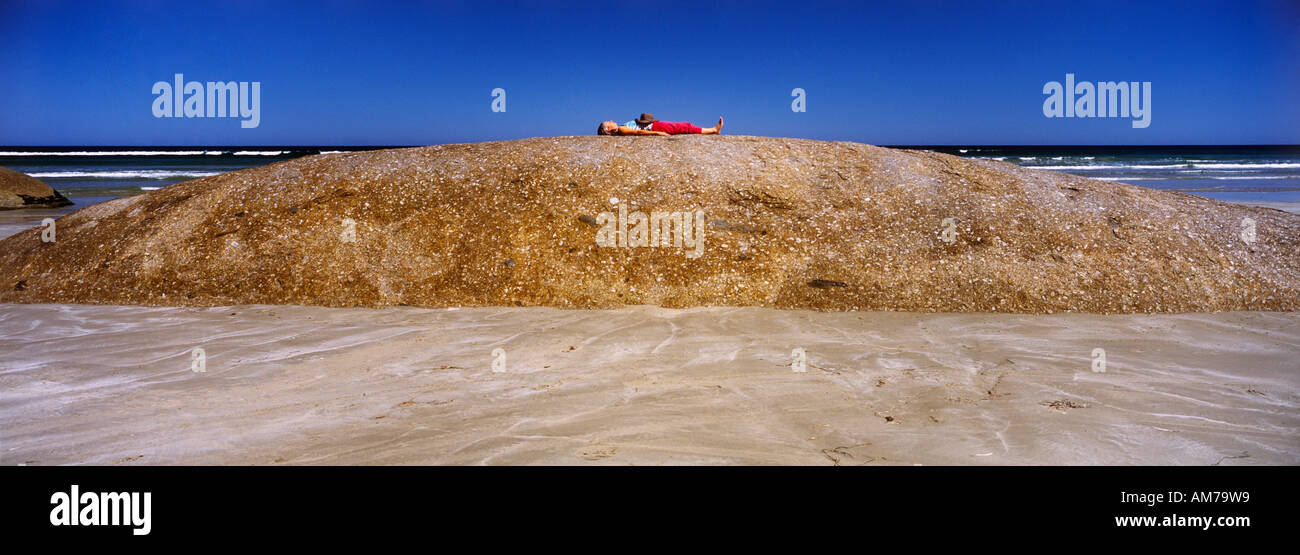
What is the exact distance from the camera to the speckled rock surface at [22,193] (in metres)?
16.0

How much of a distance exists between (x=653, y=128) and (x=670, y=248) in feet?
6.96

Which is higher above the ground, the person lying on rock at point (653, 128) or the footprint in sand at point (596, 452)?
the person lying on rock at point (653, 128)

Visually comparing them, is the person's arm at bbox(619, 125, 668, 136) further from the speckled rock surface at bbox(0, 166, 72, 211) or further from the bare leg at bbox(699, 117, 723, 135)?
the speckled rock surface at bbox(0, 166, 72, 211)

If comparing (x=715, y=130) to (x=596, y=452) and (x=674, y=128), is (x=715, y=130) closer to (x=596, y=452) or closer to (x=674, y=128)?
(x=674, y=128)

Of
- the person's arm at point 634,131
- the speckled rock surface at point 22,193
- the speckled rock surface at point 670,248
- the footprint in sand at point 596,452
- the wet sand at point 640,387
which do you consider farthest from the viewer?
the speckled rock surface at point 22,193

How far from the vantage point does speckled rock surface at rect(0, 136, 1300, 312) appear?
5.88 meters

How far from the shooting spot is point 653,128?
771 cm

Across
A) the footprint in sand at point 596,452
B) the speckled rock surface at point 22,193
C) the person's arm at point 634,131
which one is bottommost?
the footprint in sand at point 596,452

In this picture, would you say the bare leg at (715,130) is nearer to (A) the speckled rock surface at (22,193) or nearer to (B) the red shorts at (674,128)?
(B) the red shorts at (674,128)

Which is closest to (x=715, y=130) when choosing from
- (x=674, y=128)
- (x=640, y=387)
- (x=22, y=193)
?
(x=674, y=128)

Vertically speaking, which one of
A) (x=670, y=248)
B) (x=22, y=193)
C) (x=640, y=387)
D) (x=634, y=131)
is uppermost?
(x=22, y=193)

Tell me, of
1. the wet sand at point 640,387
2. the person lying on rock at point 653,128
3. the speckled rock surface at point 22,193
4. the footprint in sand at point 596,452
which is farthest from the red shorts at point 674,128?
the speckled rock surface at point 22,193
